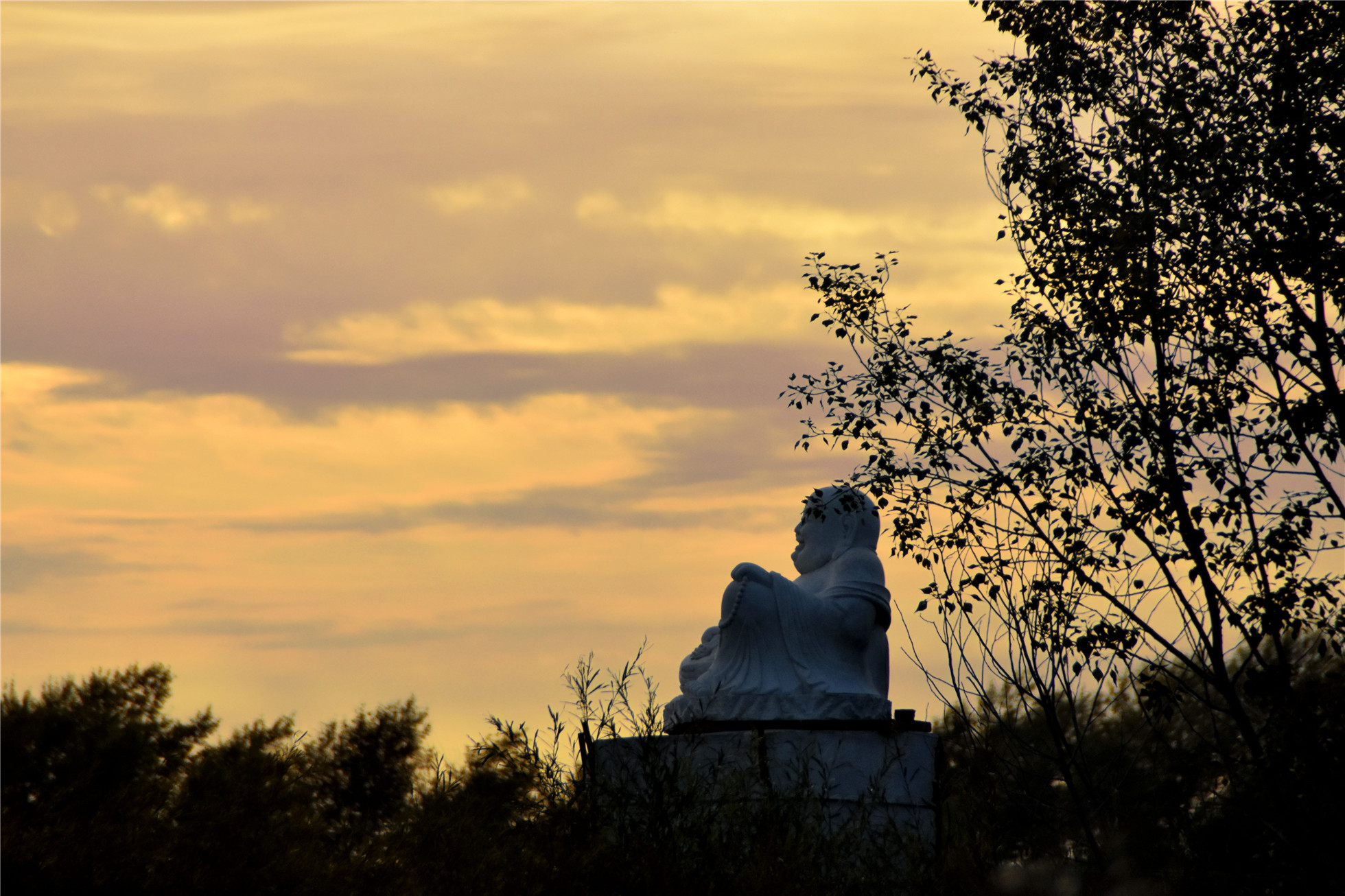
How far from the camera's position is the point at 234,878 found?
17.9 ft

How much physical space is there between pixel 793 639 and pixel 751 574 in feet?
1.45

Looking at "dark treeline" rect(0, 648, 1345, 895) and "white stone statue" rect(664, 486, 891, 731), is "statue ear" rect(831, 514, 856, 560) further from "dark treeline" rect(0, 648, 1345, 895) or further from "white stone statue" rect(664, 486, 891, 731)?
"dark treeline" rect(0, 648, 1345, 895)

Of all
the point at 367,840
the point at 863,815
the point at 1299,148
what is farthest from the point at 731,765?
the point at 1299,148

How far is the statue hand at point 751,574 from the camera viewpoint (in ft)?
27.6

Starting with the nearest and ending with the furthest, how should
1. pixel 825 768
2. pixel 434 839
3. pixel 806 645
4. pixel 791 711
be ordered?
pixel 434 839, pixel 825 768, pixel 791 711, pixel 806 645

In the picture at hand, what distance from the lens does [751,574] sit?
8406 millimetres

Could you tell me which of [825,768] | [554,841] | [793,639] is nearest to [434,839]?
[554,841]

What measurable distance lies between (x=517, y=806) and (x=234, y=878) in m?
1.28

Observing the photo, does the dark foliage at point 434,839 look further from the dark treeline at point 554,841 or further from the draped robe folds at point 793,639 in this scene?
the draped robe folds at point 793,639

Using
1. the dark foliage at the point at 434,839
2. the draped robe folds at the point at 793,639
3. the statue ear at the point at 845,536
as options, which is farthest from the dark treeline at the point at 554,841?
the statue ear at the point at 845,536

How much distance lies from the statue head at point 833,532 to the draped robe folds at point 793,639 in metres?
0.39

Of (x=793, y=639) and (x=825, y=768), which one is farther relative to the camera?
(x=793, y=639)

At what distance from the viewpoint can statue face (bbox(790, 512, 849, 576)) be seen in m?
8.86

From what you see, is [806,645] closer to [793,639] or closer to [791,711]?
[793,639]
